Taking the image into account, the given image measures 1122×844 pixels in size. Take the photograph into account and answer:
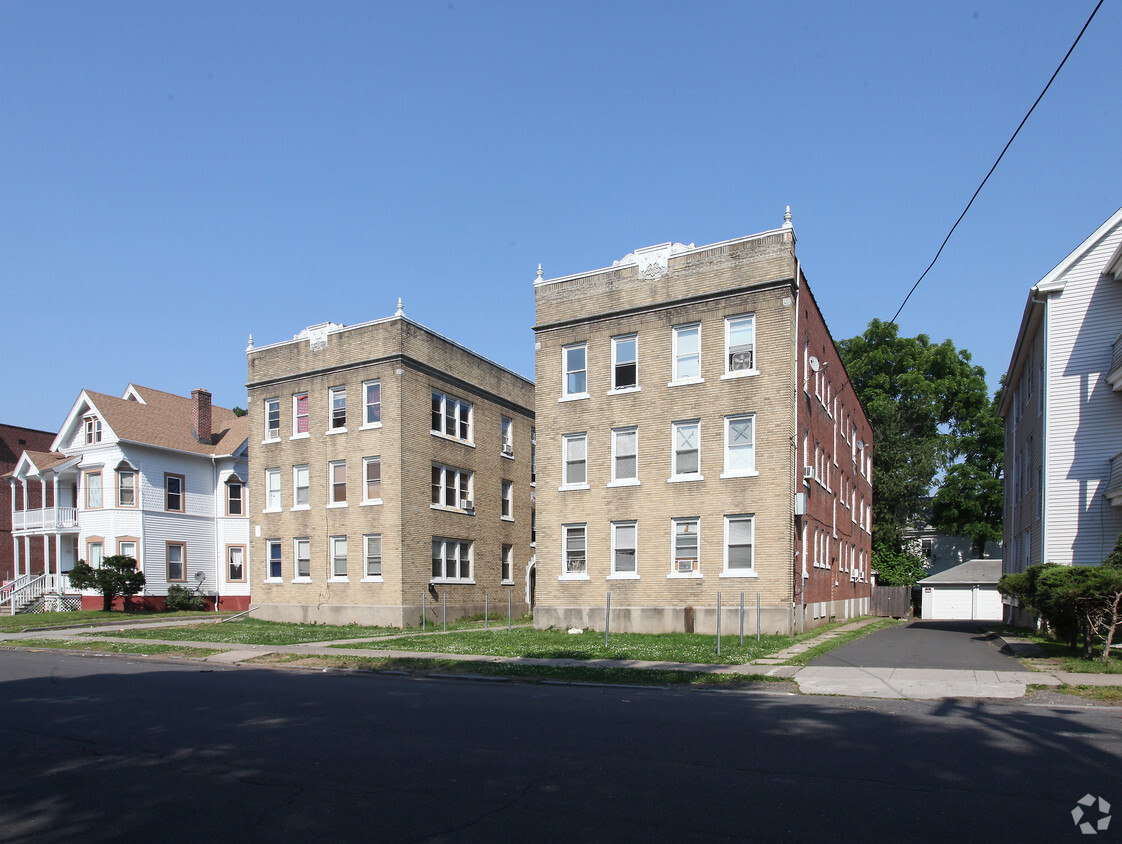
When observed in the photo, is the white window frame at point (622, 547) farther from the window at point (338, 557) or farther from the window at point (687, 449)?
the window at point (338, 557)

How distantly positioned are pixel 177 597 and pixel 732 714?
3545cm

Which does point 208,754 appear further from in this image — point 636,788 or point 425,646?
point 425,646

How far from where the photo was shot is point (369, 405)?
31.8 meters

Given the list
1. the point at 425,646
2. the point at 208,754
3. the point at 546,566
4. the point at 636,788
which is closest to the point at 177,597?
the point at 546,566

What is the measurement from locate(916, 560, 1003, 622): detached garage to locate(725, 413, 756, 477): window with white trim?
31350mm

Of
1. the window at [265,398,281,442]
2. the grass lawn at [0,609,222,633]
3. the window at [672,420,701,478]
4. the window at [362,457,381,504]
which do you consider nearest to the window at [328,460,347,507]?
the window at [362,457,381,504]

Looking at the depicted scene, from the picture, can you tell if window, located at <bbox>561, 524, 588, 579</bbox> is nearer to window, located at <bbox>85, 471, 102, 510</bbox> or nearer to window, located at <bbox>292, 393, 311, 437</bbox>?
window, located at <bbox>292, 393, 311, 437</bbox>

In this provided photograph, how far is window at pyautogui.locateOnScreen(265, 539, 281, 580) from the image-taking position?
3397cm

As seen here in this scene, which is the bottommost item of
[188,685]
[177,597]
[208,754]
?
[177,597]

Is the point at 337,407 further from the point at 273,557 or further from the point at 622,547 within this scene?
the point at 622,547

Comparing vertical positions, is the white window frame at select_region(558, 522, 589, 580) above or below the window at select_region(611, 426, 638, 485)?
below

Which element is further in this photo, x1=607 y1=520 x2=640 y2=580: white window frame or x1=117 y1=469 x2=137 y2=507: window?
x1=117 y1=469 x2=137 y2=507: window

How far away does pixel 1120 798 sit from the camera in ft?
21.0

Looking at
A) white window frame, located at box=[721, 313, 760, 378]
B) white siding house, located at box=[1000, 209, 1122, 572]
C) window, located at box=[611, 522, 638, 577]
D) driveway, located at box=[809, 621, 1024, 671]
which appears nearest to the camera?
driveway, located at box=[809, 621, 1024, 671]
